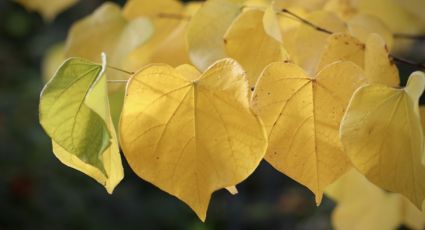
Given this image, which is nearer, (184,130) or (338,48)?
(184,130)

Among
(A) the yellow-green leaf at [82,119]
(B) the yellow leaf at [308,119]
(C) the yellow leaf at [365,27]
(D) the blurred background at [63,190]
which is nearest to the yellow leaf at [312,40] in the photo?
(C) the yellow leaf at [365,27]

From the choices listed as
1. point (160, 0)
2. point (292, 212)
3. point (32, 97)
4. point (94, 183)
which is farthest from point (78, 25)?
point (292, 212)

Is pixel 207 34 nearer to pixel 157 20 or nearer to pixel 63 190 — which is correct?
pixel 157 20

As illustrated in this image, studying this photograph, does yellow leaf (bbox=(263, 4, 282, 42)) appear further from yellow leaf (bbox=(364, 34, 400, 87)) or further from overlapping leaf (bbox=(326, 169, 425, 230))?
overlapping leaf (bbox=(326, 169, 425, 230))

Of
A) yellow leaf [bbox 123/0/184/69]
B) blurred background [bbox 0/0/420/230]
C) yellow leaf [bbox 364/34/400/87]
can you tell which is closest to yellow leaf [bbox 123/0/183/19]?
yellow leaf [bbox 123/0/184/69]

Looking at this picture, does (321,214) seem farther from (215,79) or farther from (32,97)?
(215,79)

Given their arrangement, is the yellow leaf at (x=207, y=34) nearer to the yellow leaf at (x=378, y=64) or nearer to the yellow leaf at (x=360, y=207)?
the yellow leaf at (x=378, y=64)

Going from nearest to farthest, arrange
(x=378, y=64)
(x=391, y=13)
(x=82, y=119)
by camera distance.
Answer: (x=82, y=119), (x=378, y=64), (x=391, y=13)

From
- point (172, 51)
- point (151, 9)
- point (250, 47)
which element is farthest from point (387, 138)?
point (151, 9)

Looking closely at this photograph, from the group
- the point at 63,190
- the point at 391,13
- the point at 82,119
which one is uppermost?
the point at 82,119
